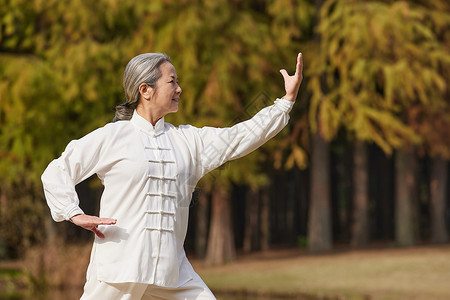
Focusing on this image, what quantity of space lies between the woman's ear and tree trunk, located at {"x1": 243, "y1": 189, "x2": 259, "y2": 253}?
1830 centimetres

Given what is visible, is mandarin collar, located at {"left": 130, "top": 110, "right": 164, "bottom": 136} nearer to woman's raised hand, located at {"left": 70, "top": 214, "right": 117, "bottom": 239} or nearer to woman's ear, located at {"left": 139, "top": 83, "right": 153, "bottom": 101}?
woman's ear, located at {"left": 139, "top": 83, "right": 153, "bottom": 101}

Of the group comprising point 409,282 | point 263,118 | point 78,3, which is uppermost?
point 78,3

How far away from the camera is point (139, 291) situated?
361 cm

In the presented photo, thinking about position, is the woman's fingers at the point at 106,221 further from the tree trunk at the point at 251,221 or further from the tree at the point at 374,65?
the tree trunk at the point at 251,221

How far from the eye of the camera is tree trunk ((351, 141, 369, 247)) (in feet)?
67.4

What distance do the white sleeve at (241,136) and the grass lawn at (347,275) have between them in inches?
378

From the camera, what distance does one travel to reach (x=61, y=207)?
3.53m

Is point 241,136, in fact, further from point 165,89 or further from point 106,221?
point 106,221

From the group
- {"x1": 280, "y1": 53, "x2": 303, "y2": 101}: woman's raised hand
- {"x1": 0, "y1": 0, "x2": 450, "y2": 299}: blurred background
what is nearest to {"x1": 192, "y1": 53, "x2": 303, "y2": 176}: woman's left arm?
{"x1": 280, "y1": 53, "x2": 303, "y2": 101}: woman's raised hand

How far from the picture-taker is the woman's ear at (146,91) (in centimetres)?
373

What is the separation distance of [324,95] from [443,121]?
136 inches

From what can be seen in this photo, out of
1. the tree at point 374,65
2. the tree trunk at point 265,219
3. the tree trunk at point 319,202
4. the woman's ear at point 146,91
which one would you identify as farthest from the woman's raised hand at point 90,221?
the tree trunk at point 265,219

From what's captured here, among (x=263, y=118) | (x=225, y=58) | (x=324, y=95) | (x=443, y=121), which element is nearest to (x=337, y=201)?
(x=443, y=121)

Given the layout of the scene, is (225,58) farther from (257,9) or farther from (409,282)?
(409,282)
